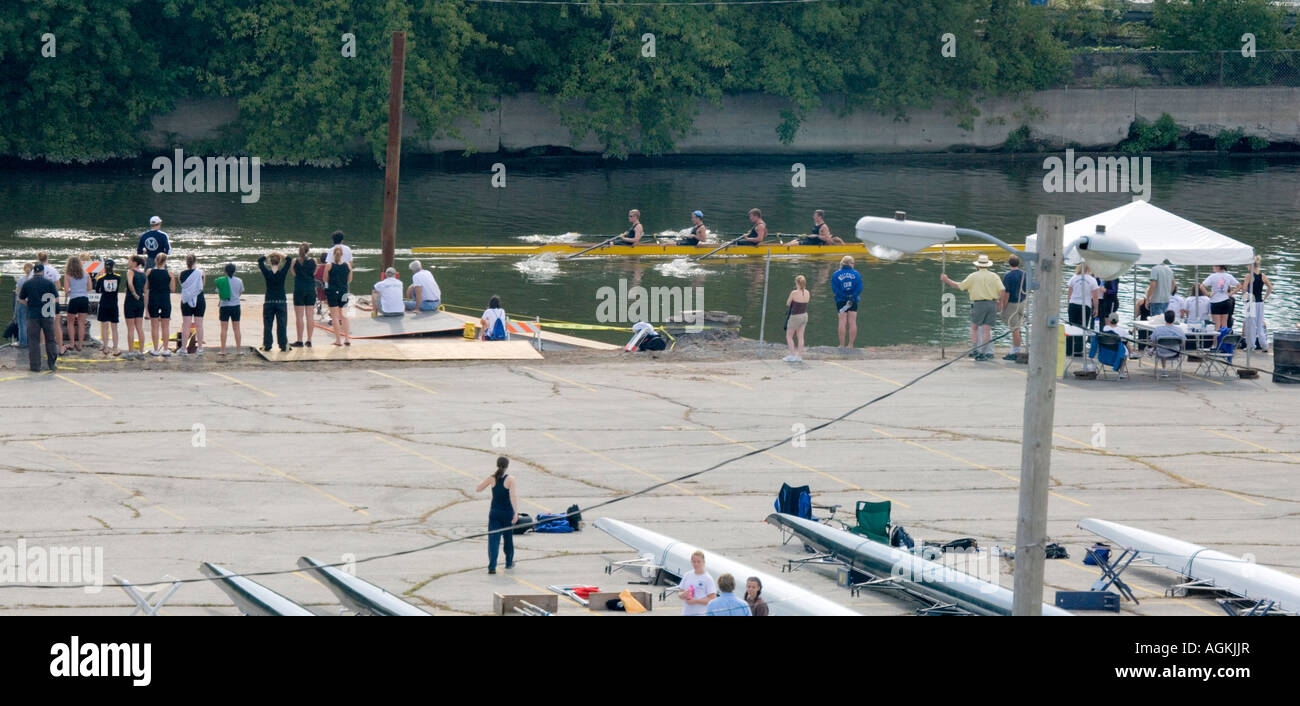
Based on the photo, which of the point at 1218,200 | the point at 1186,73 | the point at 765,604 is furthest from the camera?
the point at 1186,73

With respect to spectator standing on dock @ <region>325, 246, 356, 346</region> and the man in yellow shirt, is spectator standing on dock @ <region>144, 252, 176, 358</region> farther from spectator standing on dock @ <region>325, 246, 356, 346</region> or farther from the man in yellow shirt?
the man in yellow shirt

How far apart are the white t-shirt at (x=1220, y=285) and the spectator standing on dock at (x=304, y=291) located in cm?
1626

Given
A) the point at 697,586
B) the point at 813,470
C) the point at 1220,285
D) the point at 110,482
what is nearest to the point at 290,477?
the point at 110,482

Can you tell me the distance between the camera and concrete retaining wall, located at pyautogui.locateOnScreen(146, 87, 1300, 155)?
2783 inches

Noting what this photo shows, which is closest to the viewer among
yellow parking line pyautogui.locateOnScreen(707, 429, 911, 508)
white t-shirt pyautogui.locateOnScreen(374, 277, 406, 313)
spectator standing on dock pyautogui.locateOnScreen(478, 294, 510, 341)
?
yellow parking line pyautogui.locateOnScreen(707, 429, 911, 508)

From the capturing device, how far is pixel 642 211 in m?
55.3

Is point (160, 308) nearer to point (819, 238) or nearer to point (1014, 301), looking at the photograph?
point (1014, 301)

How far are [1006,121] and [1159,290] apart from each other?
4503cm

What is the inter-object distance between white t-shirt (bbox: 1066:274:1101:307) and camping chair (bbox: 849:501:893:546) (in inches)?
446

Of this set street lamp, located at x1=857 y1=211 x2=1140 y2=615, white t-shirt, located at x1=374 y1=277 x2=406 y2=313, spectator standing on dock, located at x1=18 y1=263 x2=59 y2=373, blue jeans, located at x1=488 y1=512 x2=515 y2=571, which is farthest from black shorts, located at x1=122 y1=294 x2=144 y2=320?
street lamp, located at x1=857 y1=211 x2=1140 y2=615

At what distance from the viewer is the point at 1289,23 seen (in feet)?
253

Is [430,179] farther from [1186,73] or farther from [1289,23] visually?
[1289,23]

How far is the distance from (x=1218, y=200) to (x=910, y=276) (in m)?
23.5
